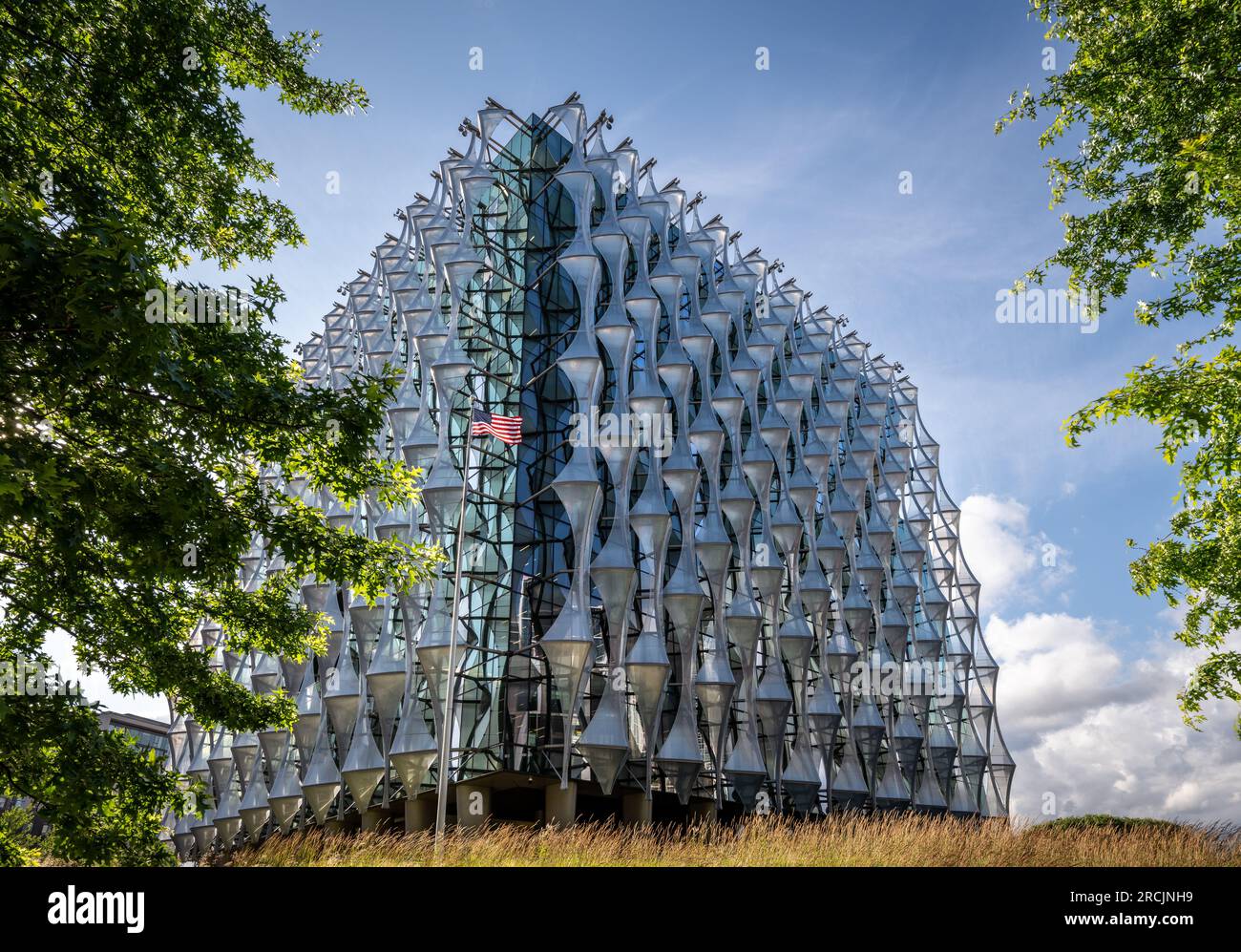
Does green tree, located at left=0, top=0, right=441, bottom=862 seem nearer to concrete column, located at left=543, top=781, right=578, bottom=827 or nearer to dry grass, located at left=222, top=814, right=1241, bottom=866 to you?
dry grass, located at left=222, top=814, right=1241, bottom=866

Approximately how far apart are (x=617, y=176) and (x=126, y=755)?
1456 inches

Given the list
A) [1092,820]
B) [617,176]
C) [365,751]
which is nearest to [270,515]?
[365,751]

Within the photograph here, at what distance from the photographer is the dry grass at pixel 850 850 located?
12.7m

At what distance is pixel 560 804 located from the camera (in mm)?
31094

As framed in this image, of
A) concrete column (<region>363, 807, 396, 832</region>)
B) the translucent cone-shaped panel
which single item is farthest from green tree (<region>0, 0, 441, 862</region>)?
concrete column (<region>363, 807, 396, 832</region>)

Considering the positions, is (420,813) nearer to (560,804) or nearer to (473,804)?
(473,804)

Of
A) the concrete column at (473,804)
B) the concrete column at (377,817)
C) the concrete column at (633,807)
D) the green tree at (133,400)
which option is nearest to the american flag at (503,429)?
the concrete column at (473,804)

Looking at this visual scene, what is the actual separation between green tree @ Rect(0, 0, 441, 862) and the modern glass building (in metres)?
16.1

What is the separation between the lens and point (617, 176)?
42.2m

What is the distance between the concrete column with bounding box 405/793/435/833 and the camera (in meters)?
32.0

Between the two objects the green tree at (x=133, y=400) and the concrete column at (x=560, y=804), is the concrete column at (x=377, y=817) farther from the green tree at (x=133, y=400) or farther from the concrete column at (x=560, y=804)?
the green tree at (x=133, y=400)

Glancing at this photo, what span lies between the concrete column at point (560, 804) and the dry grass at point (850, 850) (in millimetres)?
15324

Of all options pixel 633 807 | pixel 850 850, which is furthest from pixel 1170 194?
pixel 633 807
